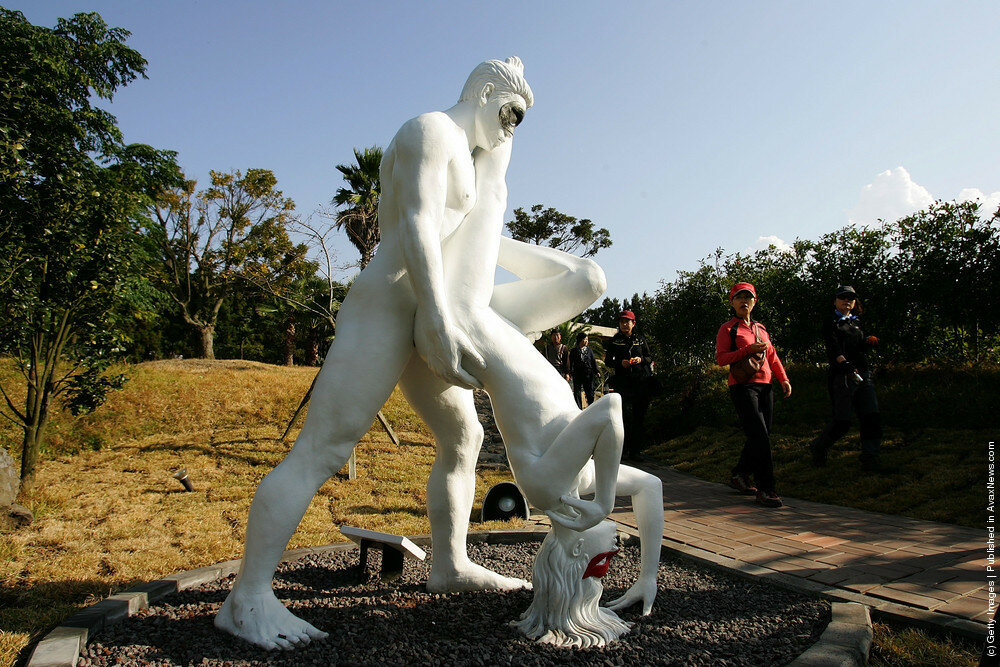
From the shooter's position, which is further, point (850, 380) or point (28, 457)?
point (850, 380)

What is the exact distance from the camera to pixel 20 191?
4.10m

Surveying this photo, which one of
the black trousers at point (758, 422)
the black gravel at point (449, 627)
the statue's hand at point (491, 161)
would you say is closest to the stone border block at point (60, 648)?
the black gravel at point (449, 627)

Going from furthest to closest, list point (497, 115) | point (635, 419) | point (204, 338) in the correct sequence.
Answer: point (204, 338)
point (635, 419)
point (497, 115)

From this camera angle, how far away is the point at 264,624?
1.90 metres

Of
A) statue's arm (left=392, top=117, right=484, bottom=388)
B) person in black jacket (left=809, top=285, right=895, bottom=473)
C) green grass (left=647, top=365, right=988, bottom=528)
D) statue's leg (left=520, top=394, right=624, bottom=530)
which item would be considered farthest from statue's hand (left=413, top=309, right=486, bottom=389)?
person in black jacket (left=809, top=285, right=895, bottom=473)

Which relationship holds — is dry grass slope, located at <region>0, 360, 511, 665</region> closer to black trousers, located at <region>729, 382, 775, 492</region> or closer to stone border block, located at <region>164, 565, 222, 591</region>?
stone border block, located at <region>164, 565, 222, 591</region>

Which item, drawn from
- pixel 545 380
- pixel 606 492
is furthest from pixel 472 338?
pixel 606 492

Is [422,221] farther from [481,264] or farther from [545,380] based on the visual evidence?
[545,380]

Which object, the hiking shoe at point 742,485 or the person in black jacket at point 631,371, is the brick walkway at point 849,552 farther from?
the person in black jacket at point 631,371

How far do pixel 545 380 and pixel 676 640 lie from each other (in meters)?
1.03

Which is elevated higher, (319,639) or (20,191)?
(20,191)

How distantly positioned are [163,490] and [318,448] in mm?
3786

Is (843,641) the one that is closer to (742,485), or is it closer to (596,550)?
(596,550)

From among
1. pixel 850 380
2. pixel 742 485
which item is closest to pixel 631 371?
pixel 742 485
